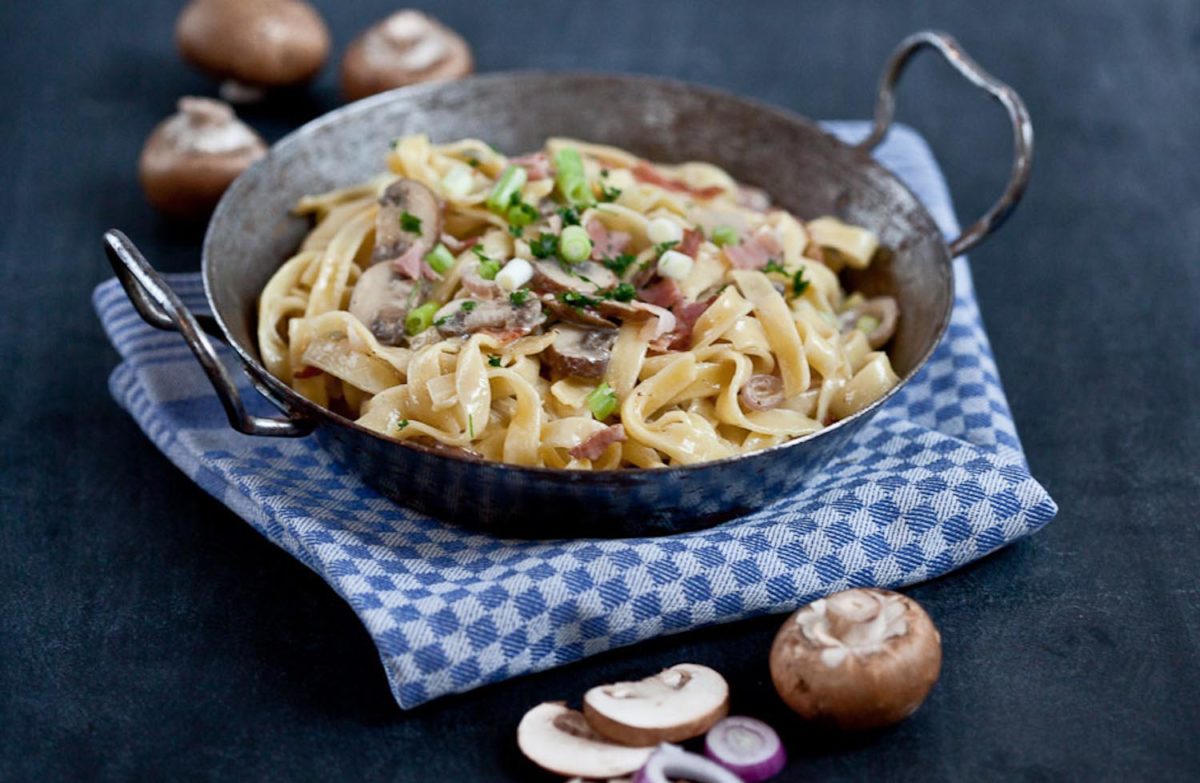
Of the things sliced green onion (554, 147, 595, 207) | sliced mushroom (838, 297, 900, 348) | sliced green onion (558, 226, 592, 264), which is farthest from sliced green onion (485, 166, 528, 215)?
sliced mushroom (838, 297, 900, 348)

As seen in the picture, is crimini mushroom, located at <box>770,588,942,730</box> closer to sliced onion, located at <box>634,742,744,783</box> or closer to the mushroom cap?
sliced onion, located at <box>634,742,744,783</box>

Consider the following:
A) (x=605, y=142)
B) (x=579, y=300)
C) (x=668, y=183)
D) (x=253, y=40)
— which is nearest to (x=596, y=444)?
(x=579, y=300)

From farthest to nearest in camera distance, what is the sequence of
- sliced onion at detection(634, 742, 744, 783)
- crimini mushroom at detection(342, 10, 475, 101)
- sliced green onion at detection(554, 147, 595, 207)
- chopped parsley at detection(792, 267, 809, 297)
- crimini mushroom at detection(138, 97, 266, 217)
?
crimini mushroom at detection(342, 10, 475, 101), crimini mushroom at detection(138, 97, 266, 217), sliced green onion at detection(554, 147, 595, 207), chopped parsley at detection(792, 267, 809, 297), sliced onion at detection(634, 742, 744, 783)

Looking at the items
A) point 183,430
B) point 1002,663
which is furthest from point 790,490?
point 183,430

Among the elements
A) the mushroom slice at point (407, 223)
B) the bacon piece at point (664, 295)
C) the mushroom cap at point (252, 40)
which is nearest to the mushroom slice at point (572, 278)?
the bacon piece at point (664, 295)

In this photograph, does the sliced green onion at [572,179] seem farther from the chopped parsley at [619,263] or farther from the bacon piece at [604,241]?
the chopped parsley at [619,263]

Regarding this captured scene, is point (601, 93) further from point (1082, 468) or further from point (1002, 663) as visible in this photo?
point (1002, 663)

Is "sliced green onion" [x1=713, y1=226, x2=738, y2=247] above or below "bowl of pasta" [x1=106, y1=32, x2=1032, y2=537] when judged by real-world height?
above
